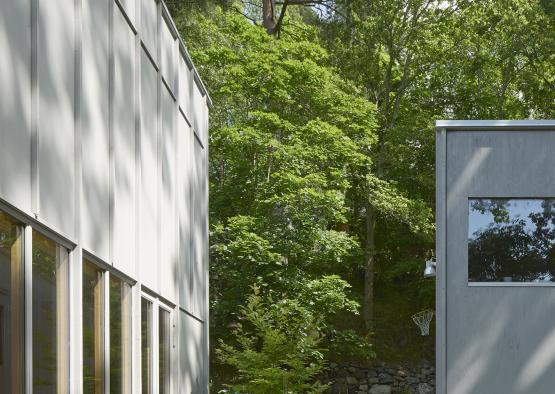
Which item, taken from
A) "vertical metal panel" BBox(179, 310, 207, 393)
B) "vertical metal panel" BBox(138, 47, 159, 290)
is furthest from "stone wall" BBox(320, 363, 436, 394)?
"vertical metal panel" BBox(138, 47, 159, 290)

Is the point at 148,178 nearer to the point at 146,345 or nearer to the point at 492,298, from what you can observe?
the point at 146,345

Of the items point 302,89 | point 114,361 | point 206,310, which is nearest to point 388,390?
point 302,89

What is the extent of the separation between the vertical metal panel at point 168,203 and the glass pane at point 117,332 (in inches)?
88.3

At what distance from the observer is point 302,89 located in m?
31.2

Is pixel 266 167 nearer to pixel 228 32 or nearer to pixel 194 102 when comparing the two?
pixel 228 32

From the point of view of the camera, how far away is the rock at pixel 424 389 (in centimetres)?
3262

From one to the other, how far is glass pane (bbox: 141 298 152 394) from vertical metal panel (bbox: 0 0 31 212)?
4.85 m

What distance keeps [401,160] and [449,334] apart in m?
16.8

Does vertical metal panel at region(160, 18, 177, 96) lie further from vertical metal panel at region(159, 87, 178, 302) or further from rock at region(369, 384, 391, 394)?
rock at region(369, 384, 391, 394)

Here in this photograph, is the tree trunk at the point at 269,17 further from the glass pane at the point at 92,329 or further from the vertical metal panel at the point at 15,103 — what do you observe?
the vertical metal panel at the point at 15,103

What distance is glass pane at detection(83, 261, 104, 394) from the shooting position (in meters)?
8.38

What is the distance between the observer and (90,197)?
8.36 metres

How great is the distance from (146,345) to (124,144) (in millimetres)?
2754

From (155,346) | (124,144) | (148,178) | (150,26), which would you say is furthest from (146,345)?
(150,26)
